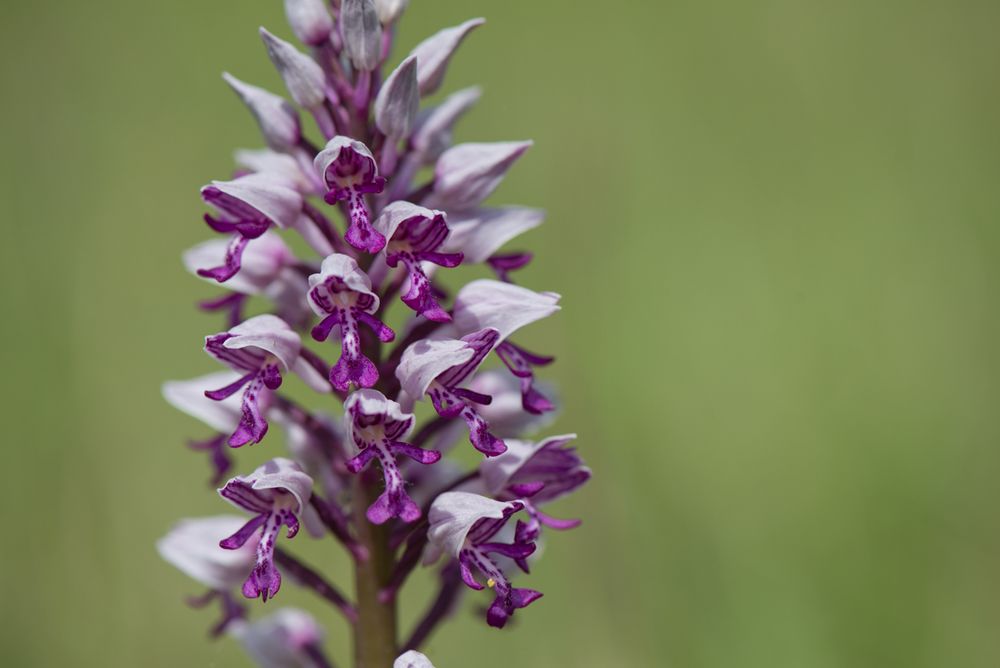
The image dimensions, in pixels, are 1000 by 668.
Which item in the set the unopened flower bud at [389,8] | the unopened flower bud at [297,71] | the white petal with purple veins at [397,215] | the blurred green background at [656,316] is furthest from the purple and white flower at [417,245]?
the blurred green background at [656,316]

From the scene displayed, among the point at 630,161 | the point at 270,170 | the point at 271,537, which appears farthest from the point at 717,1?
the point at 271,537

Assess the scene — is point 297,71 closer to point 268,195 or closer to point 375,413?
point 268,195

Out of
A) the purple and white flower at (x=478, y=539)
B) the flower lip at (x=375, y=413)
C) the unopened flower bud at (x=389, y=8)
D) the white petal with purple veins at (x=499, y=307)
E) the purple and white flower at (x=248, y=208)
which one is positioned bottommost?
the purple and white flower at (x=478, y=539)

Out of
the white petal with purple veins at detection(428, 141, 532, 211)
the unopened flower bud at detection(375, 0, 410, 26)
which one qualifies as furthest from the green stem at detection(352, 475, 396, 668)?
the unopened flower bud at detection(375, 0, 410, 26)

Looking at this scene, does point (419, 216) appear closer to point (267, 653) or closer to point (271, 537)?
point (271, 537)

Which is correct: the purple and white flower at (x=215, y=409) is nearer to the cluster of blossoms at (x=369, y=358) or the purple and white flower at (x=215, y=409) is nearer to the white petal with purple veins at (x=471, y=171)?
the cluster of blossoms at (x=369, y=358)
